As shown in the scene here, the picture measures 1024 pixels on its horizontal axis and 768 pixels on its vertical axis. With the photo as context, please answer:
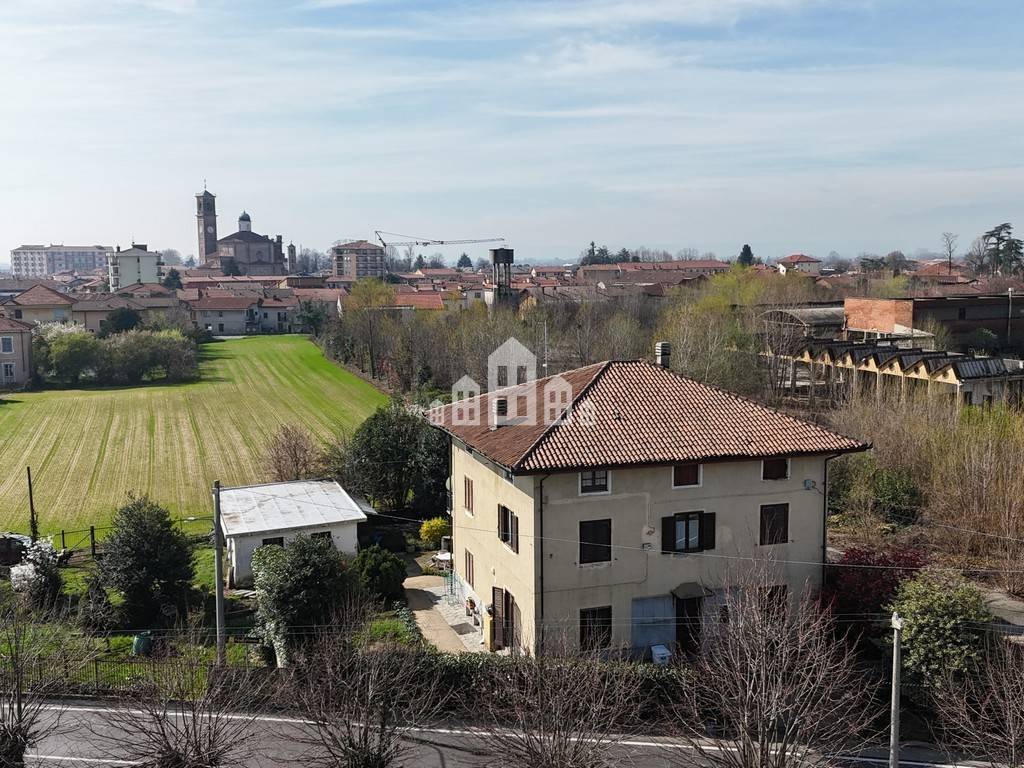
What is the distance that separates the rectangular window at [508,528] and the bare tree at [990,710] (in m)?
9.43

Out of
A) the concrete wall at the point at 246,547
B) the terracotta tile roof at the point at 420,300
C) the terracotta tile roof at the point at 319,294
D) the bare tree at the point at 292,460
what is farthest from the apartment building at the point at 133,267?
the concrete wall at the point at 246,547

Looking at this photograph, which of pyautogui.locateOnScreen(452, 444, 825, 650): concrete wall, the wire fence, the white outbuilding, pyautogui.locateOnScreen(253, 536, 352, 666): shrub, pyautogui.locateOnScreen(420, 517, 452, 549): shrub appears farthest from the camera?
pyautogui.locateOnScreen(420, 517, 452, 549): shrub

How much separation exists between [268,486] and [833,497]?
20267 mm

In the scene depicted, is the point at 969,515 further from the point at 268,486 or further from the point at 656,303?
the point at 656,303

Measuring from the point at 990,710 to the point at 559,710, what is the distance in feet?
29.2

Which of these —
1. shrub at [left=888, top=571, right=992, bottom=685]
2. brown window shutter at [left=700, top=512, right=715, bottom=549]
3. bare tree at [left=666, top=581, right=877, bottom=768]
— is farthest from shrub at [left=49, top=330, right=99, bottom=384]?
shrub at [left=888, top=571, right=992, bottom=685]

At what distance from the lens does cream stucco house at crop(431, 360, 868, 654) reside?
20.3m

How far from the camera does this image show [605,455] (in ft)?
67.2

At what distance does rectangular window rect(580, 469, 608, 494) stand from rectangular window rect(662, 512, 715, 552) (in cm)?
186

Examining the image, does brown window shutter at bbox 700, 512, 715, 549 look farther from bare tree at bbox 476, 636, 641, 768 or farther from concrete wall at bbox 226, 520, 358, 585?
concrete wall at bbox 226, 520, 358, 585

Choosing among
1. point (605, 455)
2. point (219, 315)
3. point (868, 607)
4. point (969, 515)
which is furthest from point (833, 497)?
point (219, 315)

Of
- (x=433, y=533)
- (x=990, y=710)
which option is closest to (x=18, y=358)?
(x=433, y=533)

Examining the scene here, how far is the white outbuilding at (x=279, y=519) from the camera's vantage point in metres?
27.4

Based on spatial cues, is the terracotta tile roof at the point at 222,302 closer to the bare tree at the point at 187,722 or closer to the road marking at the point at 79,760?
the bare tree at the point at 187,722
